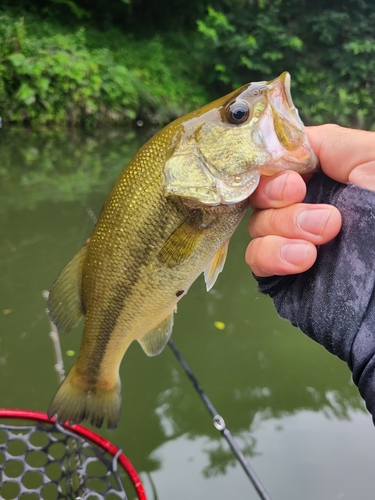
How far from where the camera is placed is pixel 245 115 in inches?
49.1

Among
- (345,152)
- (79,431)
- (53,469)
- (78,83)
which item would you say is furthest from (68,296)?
(78,83)

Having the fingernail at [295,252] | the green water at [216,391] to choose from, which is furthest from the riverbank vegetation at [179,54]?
the fingernail at [295,252]

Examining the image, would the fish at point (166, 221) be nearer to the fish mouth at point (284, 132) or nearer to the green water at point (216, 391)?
the fish mouth at point (284, 132)

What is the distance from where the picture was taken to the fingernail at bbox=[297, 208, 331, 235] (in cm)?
120

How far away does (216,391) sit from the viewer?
10.2 ft

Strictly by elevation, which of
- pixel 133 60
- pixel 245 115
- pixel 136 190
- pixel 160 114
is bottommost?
pixel 160 114

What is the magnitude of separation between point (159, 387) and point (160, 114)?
35.3 feet

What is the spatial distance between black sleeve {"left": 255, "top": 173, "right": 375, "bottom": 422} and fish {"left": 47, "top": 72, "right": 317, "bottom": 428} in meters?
0.20

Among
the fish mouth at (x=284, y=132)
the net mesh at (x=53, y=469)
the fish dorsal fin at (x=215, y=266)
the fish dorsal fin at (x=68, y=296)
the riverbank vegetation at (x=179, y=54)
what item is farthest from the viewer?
the riverbank vegetation at (x=179, y=54)

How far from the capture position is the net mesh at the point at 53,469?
1.77m

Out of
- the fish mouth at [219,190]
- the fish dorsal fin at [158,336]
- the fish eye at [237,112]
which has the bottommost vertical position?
the fish dorsal fin at [158,336]

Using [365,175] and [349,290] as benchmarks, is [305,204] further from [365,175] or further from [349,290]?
[349,290]

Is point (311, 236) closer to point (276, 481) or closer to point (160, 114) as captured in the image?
point (276, 481)

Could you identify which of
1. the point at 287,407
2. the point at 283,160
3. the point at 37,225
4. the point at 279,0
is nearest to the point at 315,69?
the point at 279,0
